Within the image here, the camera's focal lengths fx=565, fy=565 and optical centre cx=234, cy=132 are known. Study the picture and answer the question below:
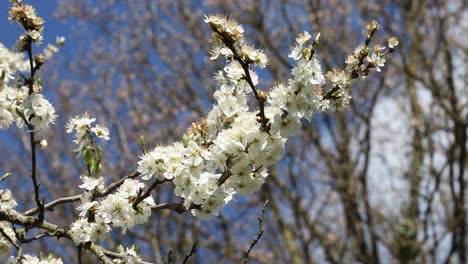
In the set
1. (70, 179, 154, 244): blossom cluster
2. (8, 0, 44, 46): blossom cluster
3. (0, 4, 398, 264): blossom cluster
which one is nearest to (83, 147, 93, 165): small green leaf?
(0, 4, 398, 264): blossom cluster

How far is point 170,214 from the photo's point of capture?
9.11m

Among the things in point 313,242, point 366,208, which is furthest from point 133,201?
point 313,242

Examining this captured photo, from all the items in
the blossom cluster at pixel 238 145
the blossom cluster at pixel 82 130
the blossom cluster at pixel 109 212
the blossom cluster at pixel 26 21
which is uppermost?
the blossom cluster at pixel 26 21

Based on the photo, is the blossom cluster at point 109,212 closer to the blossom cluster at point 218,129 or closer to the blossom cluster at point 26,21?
the blossom cluster at point 218,129

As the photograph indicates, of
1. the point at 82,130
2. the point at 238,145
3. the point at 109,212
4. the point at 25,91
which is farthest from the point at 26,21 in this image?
the point at 238,145

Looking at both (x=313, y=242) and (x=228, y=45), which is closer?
(x=228, y=45)

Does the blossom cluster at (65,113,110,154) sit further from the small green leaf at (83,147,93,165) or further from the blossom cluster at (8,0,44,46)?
the blossom cluster at (8,0,44,46)

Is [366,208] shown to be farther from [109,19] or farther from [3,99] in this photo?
[109,19]

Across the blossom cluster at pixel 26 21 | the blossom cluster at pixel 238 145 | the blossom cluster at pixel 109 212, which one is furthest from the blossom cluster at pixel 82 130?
the blossom cluster at pixel 26 21

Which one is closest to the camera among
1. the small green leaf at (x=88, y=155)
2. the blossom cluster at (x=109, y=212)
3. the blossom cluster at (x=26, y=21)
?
the blossom cluster at (x=26, y=21)

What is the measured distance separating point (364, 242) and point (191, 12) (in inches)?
202

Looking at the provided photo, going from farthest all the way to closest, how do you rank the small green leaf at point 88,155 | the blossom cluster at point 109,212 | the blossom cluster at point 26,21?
the small green leaf at point 88,155
the blossom cluster at point 109,212
the blossom cluster at point 26,21

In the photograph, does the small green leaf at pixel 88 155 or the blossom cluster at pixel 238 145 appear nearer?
the blossom cluster at pixel 238 145

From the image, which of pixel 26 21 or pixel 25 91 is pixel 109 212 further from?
pixel 26 21
